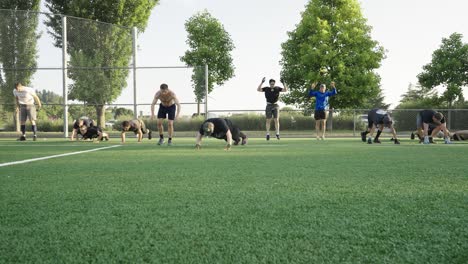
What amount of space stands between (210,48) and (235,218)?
37.6 meters

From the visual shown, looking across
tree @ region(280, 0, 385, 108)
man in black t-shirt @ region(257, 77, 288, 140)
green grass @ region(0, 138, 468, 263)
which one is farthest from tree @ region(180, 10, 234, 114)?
green grass @ region(0, 138, 468, 263)

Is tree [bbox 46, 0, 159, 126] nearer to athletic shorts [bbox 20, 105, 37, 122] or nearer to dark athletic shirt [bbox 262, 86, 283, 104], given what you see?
athletic shorts [bbox 20, 105, 37, 122]

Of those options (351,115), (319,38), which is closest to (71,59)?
(351,115)

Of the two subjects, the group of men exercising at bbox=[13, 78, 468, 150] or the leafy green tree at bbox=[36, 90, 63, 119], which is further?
the leafy green tree at bbox=[36, 90, 63, 119]

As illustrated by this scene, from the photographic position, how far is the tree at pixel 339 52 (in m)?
33.3

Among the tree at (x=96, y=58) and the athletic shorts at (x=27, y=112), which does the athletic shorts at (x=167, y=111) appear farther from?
the tree at (x=96, y=58)

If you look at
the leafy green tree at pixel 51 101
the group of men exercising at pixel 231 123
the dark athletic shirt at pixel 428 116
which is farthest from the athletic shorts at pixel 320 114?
the leafy green tree at pixel 51 101

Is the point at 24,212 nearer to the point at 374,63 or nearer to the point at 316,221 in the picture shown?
the point at 316,221

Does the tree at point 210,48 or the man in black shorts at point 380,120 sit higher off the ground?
the tree at point 210,48

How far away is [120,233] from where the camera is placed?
203 centimetres

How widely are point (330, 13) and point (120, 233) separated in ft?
119

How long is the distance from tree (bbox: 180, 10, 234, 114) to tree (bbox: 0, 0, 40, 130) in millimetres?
21029

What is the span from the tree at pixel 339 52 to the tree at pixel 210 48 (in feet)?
24.3

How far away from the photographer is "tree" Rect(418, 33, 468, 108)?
35594 mm
